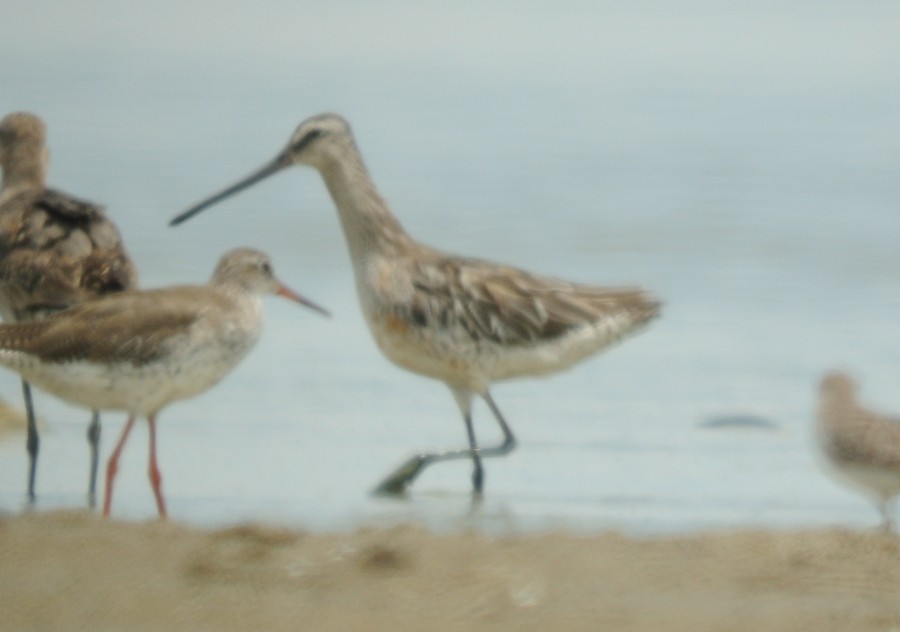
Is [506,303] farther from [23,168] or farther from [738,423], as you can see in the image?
[23,168]

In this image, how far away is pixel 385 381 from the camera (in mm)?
10273

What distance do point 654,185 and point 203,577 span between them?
40.2 feet

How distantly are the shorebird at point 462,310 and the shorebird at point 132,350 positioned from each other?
2.88ft

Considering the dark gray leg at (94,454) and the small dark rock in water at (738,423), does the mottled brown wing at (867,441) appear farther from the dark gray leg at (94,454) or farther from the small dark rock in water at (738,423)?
the dark gray leg at (94,454)

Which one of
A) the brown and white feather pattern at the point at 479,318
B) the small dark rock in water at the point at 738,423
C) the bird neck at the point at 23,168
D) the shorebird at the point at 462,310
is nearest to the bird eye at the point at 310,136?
the shorebird at the point at 462,310

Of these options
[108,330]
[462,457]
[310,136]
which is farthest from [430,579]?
[310,136]

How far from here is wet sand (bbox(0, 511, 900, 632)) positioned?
5.73m

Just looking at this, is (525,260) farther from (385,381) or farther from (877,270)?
(385,381)

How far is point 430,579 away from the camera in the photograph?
19.9 ft

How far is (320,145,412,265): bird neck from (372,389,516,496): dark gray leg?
2.32 feet

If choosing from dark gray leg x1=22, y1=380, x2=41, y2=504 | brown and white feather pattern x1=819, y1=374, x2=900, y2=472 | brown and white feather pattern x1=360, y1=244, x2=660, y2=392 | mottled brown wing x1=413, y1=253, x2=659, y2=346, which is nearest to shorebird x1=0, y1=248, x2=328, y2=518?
dark gray leg x1=22, y1=380, x2=41, y2=504

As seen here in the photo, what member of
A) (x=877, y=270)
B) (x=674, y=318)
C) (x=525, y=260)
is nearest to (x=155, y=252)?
(x=525, y=260)

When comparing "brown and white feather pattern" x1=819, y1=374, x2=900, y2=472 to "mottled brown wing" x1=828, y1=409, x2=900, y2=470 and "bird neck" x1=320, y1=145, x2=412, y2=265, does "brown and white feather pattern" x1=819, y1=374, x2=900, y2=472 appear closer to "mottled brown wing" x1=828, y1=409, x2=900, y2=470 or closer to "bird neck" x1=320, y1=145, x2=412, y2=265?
"mottled brown wing" x1=828, y1=409, x2=900, y2=470

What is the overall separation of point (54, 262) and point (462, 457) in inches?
72.4
